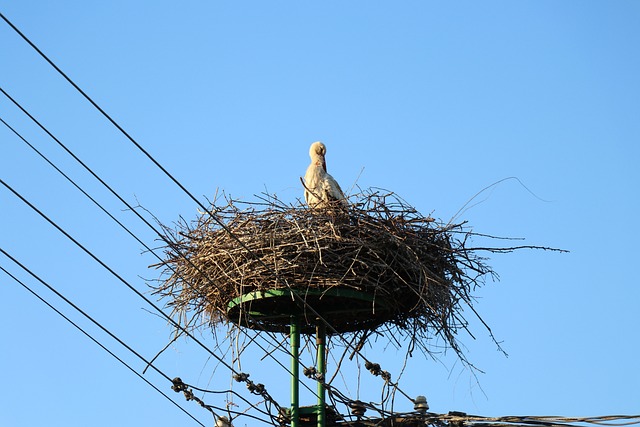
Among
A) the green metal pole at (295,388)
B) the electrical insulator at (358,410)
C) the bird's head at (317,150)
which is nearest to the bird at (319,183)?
the bird's head at (317,150)

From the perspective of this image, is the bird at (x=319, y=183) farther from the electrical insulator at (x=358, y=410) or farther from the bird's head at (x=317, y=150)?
the electrical insulator at (x=358, y=410)

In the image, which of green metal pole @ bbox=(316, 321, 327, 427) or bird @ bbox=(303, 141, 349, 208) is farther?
bird @ bbox=(303, 141, 349, 208)

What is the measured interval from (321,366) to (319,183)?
1.99m

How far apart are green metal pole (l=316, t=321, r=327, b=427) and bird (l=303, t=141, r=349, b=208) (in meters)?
1.04

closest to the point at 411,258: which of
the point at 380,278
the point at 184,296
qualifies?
the point at 380,278

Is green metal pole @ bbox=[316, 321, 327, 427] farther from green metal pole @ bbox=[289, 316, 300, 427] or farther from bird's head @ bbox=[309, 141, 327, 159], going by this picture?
bird's head @ bbox=[309, 141, 327, 159]

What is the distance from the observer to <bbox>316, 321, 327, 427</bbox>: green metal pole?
27.0 ft

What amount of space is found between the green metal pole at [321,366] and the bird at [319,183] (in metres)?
1.04

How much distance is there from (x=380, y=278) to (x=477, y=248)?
1042 millimetres

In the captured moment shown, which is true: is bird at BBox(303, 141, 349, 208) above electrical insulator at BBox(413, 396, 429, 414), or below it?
above

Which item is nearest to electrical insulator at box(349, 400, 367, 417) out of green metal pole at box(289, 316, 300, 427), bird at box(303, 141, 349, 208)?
green metal pole at box(289, 316, 300, 427)

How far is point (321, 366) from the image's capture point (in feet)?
27.9

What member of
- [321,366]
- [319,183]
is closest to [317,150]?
[319,183]

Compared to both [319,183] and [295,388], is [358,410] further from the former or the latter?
[319,183]
